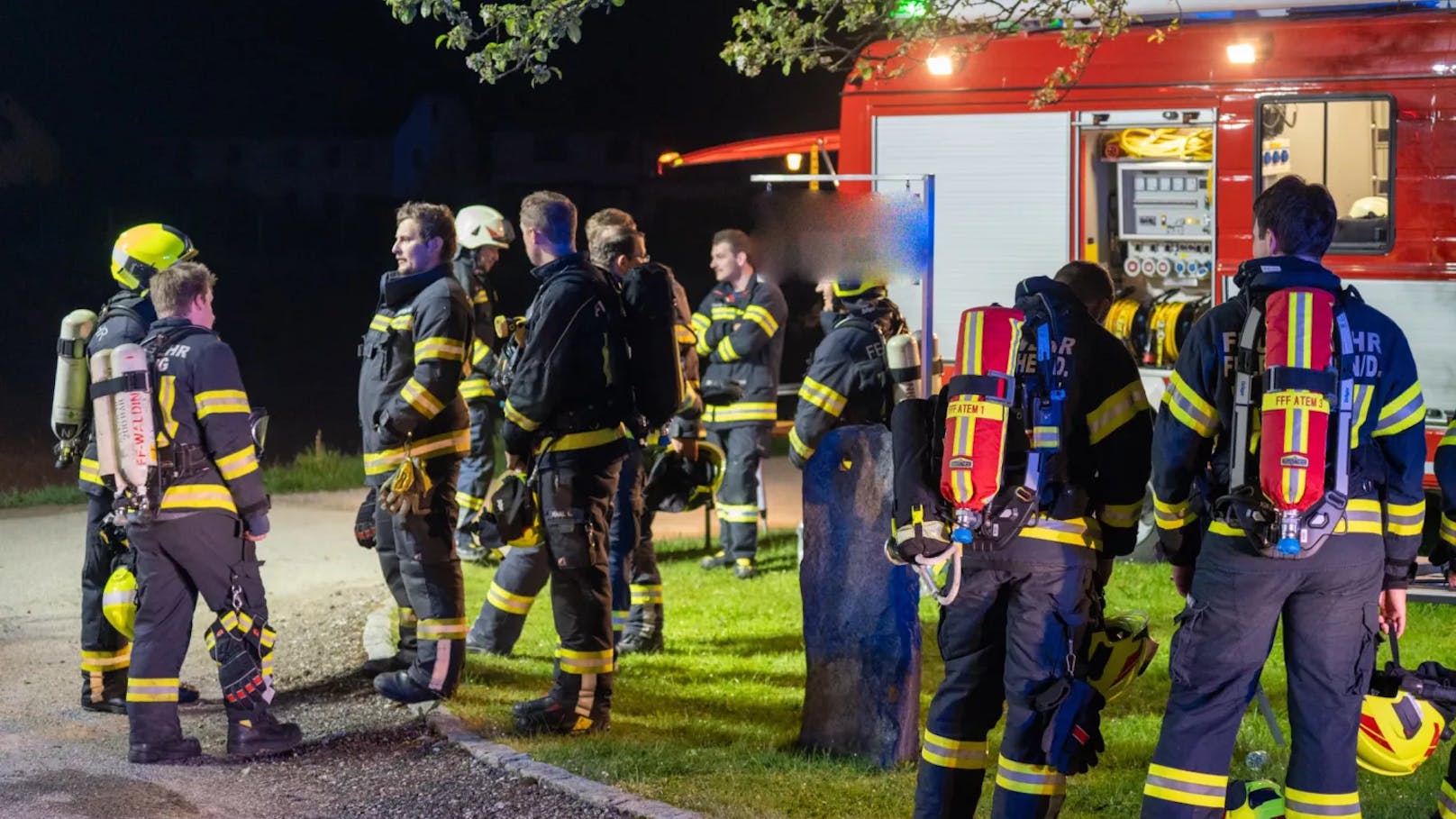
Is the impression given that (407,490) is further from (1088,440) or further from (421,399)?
(1088,440)

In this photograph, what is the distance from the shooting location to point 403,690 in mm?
7074

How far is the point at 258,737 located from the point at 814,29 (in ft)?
13.5

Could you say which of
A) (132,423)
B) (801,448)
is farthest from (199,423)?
(801,448)

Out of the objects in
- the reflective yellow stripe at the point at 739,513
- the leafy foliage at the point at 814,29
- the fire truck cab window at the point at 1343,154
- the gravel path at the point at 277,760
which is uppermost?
the leafy foliage at the point at 814,29

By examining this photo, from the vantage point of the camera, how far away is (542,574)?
730 centimetres

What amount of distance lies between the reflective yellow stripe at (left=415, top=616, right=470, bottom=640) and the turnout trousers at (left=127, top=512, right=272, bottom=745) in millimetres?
894

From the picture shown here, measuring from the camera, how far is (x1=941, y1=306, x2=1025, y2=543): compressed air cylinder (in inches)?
185

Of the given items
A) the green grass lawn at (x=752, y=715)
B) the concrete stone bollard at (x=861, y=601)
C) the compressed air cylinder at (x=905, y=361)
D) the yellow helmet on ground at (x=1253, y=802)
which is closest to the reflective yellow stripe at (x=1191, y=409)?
the yellow helmet on ground at (x=1253, y=802)

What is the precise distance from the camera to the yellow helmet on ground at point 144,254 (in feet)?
22.8

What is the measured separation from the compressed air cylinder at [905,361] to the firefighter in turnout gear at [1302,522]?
2.03 metres

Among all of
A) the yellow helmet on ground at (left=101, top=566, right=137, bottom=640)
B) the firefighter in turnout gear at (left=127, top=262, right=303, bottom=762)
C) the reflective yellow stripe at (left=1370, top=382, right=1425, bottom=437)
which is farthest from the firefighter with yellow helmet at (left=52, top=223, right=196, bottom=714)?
the reflective yellow stripe at (left=1370, top=382, right=1425, bottom=437)

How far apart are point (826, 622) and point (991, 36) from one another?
397 cm

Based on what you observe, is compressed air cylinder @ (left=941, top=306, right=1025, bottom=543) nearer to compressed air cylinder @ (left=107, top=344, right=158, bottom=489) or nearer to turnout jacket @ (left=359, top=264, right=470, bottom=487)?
turnout jacket @ (left=359, top=264, right=470, bottom=487)

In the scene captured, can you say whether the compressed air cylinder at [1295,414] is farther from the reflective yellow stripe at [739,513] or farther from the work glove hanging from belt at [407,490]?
the reflective yellow stripe at [739,513]
